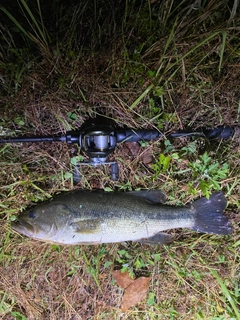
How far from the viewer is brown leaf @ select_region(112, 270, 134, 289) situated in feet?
8.49

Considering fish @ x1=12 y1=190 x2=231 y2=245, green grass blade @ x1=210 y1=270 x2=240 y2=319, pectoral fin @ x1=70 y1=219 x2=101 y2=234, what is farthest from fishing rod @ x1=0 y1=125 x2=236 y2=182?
green grass blade @ x1=210 y1=270 x2=240 y2=319

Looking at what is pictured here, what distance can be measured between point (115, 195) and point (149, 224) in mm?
366

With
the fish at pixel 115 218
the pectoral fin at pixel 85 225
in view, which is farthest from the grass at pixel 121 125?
the pectoral fin at pixel 85 225

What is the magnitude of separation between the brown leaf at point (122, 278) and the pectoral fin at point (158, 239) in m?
0.37

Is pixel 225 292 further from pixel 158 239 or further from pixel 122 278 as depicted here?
pixel 122 278

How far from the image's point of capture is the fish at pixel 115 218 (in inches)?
91.0

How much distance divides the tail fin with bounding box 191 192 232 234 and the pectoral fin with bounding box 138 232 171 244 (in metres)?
0.23

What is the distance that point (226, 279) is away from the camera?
2.63 m

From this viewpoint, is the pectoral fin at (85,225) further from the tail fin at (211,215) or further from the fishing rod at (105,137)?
the tail fin at (211,215)

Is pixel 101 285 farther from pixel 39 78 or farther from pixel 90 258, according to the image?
pixel 39 78

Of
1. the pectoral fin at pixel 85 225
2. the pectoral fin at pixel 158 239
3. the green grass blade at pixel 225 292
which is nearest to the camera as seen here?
the pectoral fin at pixel 85 225

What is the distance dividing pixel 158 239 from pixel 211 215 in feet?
1.62

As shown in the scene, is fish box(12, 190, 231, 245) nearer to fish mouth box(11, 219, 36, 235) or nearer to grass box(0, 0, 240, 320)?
fish mouth box(11, 219, 36, 235)

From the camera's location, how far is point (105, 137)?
7.07ft
